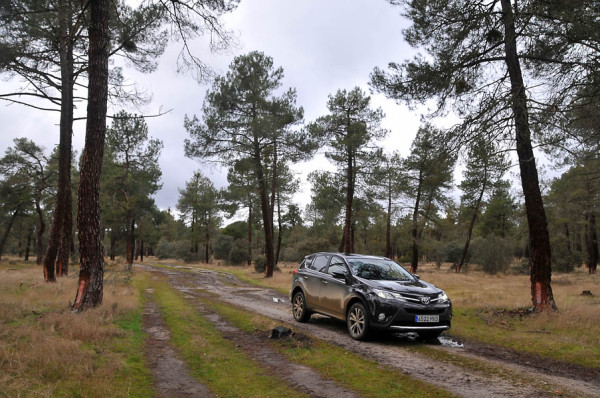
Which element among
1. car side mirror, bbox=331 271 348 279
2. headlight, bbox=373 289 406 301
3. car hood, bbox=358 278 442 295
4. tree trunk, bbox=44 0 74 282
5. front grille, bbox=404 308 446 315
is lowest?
front grille, bbox=404 308 446 315

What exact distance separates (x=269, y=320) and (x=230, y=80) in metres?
18.5

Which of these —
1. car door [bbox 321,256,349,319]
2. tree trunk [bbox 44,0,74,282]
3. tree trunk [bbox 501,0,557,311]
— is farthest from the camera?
tree trunk [bbox 44,0,74,282]

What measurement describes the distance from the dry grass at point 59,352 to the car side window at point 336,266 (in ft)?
15.0

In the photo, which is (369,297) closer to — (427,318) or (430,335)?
(427,318)

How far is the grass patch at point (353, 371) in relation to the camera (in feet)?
15.4

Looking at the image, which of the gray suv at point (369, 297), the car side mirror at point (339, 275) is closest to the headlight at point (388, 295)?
the gray suv at point (369, 297)

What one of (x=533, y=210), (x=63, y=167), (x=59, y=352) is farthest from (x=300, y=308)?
(x=63, y=167)

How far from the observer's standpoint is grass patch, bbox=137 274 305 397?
472cm

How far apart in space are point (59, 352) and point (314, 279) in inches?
220

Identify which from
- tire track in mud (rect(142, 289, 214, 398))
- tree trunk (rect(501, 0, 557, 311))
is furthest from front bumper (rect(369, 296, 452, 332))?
tree trunk (rect(501, 0, 557, 311))

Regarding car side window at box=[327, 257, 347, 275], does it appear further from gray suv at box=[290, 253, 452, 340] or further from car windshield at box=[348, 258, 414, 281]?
car windshield at box=[348, 258, 414, 281]

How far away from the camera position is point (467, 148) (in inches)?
399

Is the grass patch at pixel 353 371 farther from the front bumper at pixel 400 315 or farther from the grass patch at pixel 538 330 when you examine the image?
the grass patch at pixel 538 330

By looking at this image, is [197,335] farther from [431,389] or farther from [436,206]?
[436,206]
